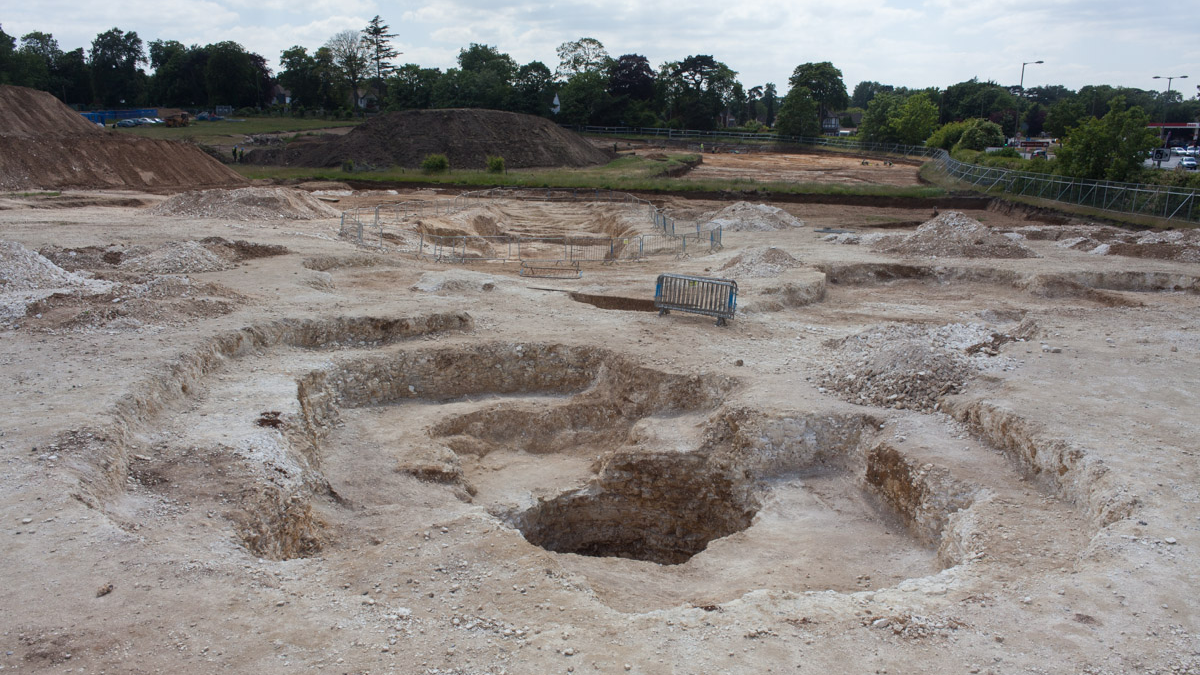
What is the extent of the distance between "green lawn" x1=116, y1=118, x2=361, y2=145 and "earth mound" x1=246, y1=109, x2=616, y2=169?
9.59m

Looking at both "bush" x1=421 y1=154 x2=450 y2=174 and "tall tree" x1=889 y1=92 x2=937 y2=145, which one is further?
"tall tree" x1=889 y1=92 x2=937 y2=145

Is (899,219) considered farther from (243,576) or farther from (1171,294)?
(243,576)

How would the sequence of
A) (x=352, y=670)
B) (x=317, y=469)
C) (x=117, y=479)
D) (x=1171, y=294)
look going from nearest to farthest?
(x=352, y=670) → (x=117, y=479) → (x=317, y=469) → (x=1171, y=294)

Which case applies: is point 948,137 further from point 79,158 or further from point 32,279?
point 32,279

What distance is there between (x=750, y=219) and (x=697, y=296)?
17.2 m

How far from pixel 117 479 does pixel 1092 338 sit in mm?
16552

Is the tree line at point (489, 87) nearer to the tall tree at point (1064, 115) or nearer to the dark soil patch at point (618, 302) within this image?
the tall tree at point (1064, 115)

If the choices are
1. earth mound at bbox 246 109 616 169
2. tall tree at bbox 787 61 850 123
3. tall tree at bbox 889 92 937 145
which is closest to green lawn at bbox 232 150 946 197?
earth mound at bbox 246 109 616 169

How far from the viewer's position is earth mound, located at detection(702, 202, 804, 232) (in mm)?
33188

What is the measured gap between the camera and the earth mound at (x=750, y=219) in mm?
33188

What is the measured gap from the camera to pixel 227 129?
71.4m

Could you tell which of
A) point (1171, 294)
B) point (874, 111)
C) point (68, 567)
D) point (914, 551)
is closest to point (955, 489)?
point (914, 551)

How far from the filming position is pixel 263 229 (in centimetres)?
2667

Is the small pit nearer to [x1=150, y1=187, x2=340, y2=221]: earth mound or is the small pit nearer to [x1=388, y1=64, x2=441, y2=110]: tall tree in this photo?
A: [x1=150, y1=187, x2=340, y2=221]: earth mound
